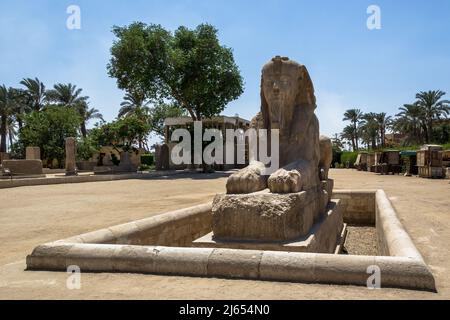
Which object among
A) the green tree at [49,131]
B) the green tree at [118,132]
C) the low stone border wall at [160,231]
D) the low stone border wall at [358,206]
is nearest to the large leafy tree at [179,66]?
the green tree at [118,132]

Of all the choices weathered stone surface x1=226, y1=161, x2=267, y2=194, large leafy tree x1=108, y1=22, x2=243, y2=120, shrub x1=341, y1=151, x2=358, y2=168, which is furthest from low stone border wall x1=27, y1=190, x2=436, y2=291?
shrub x1=341, y1=151, x2=358, y2=168

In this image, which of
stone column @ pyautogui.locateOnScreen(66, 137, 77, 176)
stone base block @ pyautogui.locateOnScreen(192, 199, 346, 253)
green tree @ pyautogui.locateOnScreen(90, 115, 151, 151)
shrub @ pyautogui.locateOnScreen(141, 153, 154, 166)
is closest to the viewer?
stone base block @ pyautogui.locateOnScreen(192, 199, 346, 253)

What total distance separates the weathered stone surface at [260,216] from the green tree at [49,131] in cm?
3040

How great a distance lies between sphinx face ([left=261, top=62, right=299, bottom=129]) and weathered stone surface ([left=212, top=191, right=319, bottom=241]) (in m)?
1.25

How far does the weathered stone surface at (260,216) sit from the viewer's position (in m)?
3.90

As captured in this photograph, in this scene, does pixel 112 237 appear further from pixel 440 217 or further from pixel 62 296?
pixel 440 217

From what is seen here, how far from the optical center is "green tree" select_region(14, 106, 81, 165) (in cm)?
3103

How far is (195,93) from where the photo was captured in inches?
1007

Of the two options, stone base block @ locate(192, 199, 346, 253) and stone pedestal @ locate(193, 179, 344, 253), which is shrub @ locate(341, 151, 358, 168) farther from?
stone pedestal @ locate(193, 179, 344, 253)

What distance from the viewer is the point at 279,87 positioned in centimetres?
489

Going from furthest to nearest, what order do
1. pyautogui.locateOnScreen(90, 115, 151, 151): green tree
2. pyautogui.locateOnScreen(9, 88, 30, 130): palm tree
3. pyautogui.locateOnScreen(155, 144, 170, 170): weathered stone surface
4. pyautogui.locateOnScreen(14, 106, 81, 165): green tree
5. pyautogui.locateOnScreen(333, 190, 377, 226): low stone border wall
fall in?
pyautogui.locateOnScreen(9, 88, 30, 130): palm tree
pyautogui.locateOnScreen(14, 106, 81, 165): green tree
pyautogui.locateOnScreen(155, 144, 170, 170): weathered stone surface
pyautogui.locateOnScreen(90, 115, 151, 151): green tree
pyautogui.locateOnScreen(333, 190, 377, 226): low stone border wall

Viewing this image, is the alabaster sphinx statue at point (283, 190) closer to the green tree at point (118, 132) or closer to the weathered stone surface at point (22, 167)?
the weathered stone surface at point (22, 167)

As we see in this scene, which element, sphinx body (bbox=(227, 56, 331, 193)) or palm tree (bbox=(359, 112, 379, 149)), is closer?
sphinx body (bbox=(227, 56, 331, 193))
